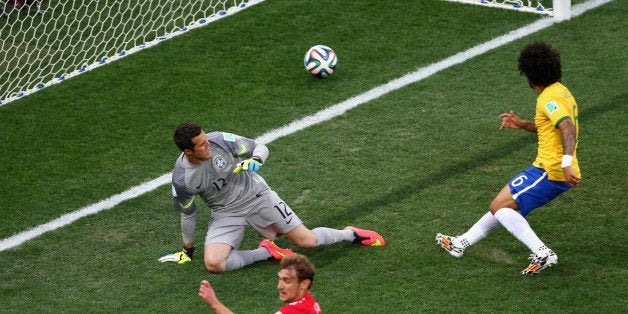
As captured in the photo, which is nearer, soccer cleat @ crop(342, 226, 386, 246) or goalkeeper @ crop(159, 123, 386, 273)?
goalkeeper @ crop(159, 123, 386, 273)

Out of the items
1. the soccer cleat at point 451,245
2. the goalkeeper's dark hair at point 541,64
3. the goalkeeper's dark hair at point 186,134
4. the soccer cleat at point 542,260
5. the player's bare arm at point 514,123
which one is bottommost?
the soccer cleat at point 451,245

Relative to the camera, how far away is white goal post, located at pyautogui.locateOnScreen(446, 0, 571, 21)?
12.5 m

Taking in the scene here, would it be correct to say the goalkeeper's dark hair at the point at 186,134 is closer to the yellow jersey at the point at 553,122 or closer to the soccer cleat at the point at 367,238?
the soccer cleat at the point at 367,238

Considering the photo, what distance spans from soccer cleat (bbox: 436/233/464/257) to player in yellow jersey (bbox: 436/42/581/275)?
1.35 ft

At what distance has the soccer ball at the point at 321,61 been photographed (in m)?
11.7

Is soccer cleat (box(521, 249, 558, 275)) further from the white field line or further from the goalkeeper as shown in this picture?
the white field line

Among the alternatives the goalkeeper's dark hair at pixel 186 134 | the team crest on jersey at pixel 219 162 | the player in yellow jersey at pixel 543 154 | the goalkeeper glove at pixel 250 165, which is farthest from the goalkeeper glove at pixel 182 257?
the player in yellow jersey at pixel 543 154

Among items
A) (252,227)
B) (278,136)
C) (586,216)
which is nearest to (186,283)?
(252,227)

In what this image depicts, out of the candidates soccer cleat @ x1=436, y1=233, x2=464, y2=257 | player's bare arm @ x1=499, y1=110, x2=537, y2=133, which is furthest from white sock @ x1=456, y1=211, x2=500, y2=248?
player's bare arm @ x1=499, y1=110, x2=537, y2=133

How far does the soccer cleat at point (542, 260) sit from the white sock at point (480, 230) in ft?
1.44

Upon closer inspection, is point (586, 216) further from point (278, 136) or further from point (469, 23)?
point (469, 23)

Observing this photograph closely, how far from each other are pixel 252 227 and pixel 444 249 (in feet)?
5.39

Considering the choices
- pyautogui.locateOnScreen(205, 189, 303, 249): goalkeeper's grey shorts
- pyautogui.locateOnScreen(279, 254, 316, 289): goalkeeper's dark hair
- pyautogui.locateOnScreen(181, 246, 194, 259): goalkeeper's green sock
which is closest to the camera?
pyautogui.locateOnScreen(279, 254, 316, 289): goalkeeper's dark hair

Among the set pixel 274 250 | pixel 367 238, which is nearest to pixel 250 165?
pixel 274 250
